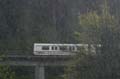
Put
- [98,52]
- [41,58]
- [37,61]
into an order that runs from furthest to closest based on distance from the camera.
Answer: [37,61]
[41,58]
[98,52]

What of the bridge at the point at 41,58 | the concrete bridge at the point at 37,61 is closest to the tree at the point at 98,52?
the bridge at the point at 41,58

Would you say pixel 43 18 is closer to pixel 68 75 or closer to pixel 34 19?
pixel 34 19

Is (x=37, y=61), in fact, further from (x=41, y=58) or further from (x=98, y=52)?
(x=98, y=52)

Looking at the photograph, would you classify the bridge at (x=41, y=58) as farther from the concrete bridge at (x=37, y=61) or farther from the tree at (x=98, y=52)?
the tree at (x=98, y=52)

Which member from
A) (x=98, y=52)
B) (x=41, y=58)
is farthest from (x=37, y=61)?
(x=98, y=52)

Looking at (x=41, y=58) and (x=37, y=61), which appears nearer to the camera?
(x=41, y=58)

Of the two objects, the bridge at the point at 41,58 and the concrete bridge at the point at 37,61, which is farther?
the concrete bridge at the point at 37,61

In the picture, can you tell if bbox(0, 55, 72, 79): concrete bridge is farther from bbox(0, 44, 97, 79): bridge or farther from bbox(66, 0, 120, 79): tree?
bbox(66, 0, 120, 79): tree

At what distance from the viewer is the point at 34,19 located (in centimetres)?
8044

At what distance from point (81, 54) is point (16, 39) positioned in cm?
5425

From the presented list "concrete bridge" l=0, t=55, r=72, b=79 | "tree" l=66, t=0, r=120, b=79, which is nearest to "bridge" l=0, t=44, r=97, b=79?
"concrete bridge" l=0, t=55, r=72, b=79

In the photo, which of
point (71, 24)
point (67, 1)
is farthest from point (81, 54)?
point (67, 1)

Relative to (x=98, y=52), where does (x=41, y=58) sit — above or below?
below

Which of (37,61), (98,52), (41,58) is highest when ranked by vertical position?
(98,52)
